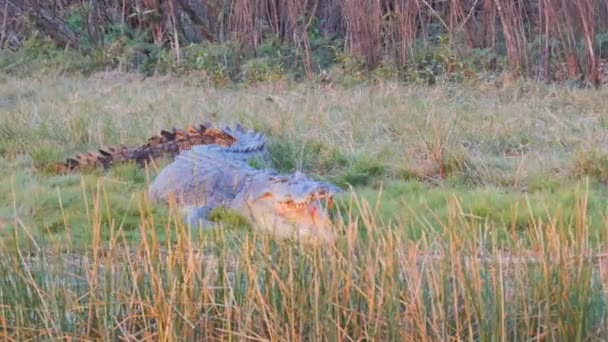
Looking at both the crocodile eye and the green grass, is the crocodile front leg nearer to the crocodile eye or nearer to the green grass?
the green grass

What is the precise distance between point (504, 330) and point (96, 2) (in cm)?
1094

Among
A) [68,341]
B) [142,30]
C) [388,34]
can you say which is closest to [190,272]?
[68,341]

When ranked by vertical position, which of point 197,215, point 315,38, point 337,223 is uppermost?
point 337,223

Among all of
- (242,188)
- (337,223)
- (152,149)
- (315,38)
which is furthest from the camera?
(315,38)

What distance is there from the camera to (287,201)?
16.5 ft

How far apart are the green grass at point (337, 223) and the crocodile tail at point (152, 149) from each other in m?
0.12

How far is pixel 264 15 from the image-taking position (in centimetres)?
1236

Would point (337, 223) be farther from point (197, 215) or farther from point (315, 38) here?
point (315, 38)

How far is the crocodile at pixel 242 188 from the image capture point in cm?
490

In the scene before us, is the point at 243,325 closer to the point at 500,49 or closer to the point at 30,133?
Result: the point at 30,133

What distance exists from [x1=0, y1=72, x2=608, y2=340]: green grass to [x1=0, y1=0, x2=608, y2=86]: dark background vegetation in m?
0.75

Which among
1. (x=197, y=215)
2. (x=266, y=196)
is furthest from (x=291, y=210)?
(x=197, y=215)

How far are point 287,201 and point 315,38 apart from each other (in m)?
7.69

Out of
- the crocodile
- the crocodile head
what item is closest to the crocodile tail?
the crocodile
